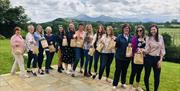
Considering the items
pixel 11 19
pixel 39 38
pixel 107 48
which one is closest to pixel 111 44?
pixel 107 48

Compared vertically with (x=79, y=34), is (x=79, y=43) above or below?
below

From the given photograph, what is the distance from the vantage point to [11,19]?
3086 cm

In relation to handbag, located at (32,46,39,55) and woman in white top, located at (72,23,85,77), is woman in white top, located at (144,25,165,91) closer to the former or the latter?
woman in white top, located at (72,23,85,77)

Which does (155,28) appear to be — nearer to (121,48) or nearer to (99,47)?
(121,48)

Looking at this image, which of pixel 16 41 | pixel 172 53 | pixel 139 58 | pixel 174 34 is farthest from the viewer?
pixel 174 34

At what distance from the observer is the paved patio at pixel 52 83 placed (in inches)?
326

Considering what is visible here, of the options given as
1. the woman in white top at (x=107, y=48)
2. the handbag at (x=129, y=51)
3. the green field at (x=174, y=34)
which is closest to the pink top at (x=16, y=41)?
the woman in white top at (x=107, y=48)

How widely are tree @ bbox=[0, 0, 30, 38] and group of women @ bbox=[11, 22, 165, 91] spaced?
2200 centimetres

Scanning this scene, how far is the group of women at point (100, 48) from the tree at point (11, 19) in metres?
22.0

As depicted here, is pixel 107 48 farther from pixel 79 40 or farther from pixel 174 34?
pixel 174 34

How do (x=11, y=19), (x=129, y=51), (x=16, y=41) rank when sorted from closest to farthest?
(x=129, y=51) → (x=16, y=41) → (x=11, y=19)

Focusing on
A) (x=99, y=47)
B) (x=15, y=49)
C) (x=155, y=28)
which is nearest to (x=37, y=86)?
(x=15, y=49)

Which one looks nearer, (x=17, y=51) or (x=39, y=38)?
(x=17, y=51)

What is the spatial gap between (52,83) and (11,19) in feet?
76.8
